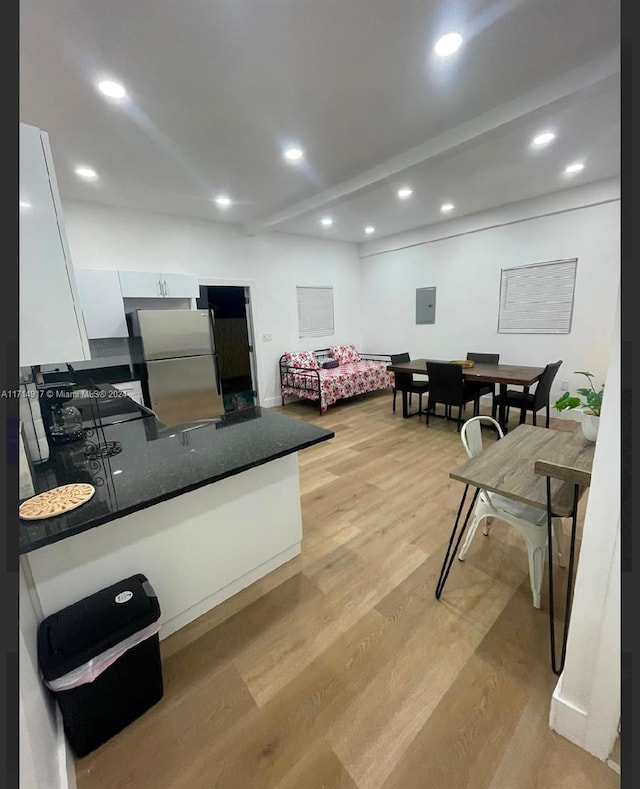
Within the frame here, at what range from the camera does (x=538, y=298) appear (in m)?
4.52

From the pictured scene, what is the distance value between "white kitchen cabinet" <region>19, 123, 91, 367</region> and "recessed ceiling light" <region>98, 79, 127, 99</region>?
1220 millimetres

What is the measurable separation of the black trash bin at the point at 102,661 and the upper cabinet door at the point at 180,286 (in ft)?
11.7

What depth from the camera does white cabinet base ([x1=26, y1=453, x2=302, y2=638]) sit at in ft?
4.15

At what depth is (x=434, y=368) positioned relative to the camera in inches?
161

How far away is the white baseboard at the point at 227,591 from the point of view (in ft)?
5.25

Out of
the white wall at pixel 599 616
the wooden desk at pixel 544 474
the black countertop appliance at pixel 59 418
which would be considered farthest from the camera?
the black countertop appliance at pixel 59 418

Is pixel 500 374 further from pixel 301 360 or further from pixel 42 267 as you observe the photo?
pixel 42 267

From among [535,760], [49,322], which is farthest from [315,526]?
[49,322]

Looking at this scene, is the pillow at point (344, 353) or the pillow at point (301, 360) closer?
the pillow at point (301, 360)

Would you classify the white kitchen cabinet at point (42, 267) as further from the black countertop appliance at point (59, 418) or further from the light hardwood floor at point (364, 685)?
the light hardwood floor at point (364, 685)

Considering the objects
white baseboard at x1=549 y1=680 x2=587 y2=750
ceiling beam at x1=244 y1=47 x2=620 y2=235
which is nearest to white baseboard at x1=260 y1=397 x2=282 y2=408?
ceiling beam at x1=244 y1=47 x2=620 y2=235

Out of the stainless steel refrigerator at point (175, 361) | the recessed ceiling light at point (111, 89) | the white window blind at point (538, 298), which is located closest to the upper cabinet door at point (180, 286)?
the stainless steel refrigerator at point (175, 361)

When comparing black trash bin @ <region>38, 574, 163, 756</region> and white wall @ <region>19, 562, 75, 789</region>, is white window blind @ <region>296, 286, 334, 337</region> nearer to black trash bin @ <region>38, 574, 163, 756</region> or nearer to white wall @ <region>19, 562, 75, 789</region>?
black trash bin @ <region>38, 574, 163, 756</region>
